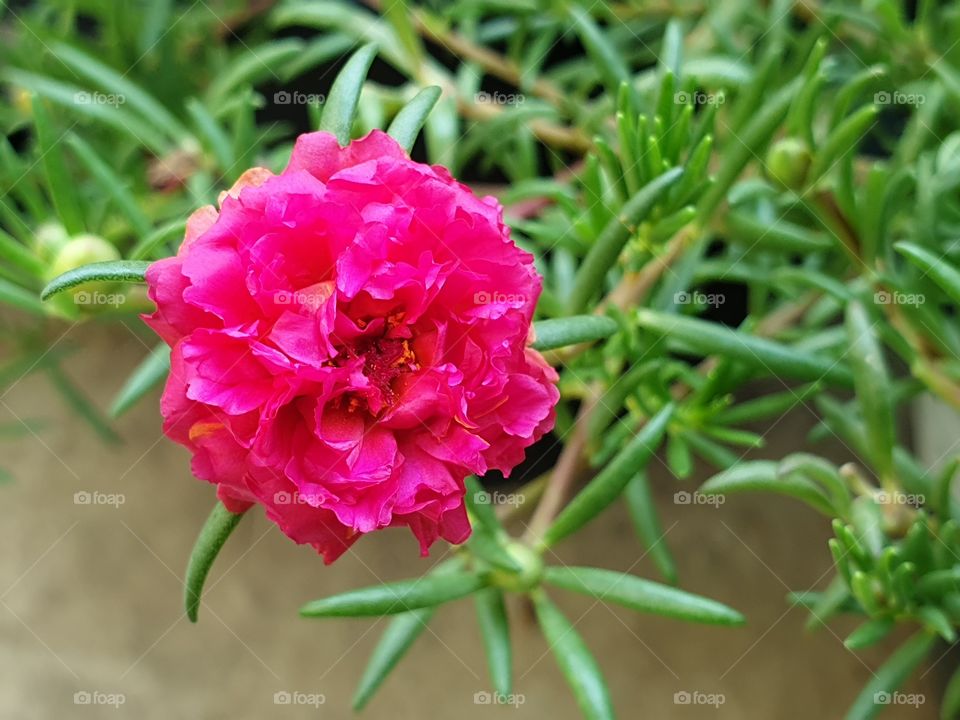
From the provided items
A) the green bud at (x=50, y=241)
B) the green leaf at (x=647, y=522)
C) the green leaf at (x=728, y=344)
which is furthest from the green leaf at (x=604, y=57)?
the green bud at (x=50, y=241)

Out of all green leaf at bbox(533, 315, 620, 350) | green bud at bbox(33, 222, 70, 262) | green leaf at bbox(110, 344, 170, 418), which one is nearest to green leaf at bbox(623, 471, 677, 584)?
green leaf at bbox(533, 315, 620, 350)

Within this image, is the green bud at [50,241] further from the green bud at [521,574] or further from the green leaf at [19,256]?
the green bud at [521,574]

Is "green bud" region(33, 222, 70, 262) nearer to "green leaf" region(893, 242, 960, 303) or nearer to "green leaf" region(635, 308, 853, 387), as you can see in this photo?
"green leaf" region(635, 308, 853, 387)

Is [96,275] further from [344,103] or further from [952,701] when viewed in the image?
[952,701]

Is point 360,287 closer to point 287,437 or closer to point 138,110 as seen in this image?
point 287,437

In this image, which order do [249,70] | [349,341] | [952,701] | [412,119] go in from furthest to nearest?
[249,70]
[952,701]
[412,119]
[349,341]

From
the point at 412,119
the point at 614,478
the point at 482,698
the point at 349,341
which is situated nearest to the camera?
the point at 349,341

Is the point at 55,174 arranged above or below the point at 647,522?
above

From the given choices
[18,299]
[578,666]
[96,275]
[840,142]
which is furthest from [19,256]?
[840,142]
